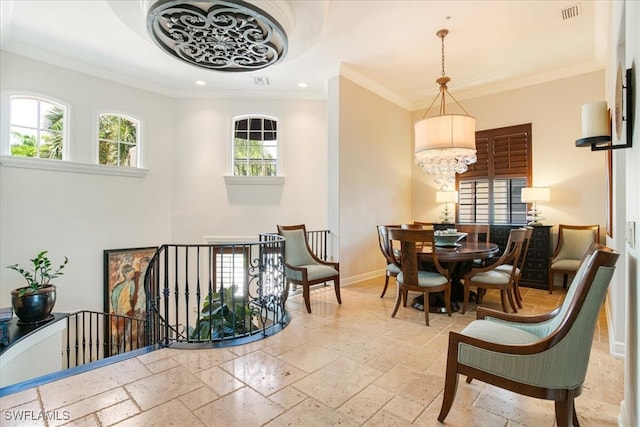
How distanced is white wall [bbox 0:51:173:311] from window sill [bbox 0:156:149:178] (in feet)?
0.25

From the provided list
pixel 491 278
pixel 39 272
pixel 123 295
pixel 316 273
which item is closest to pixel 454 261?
pixel 491 278

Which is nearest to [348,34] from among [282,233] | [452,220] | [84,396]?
[282,233]

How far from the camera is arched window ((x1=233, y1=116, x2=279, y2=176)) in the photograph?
21.3 feet

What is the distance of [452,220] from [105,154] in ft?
22.4

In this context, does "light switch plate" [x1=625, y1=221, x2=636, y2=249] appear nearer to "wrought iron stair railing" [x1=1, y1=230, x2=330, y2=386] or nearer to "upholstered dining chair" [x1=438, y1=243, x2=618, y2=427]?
"upholstered dining chair" [x1=438, y1=243, x2=618, y2=427]

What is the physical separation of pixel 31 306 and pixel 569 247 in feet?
26.0

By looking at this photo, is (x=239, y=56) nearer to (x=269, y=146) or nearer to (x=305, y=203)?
(x=269, y=146)

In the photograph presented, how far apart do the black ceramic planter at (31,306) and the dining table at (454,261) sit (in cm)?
504


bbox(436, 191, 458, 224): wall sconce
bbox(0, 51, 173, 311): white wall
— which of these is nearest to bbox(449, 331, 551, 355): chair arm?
bbox(436, 191, 458, 224): wall sconce

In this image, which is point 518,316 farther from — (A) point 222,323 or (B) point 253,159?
(B) point 253,159

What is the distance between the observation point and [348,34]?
4184 mm

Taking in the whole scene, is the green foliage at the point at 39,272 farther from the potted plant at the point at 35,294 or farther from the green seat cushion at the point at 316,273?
the green seat cushion at the point at 316,273

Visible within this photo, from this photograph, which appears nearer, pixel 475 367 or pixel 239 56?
pixel 475 367

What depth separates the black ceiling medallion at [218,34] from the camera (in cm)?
290
